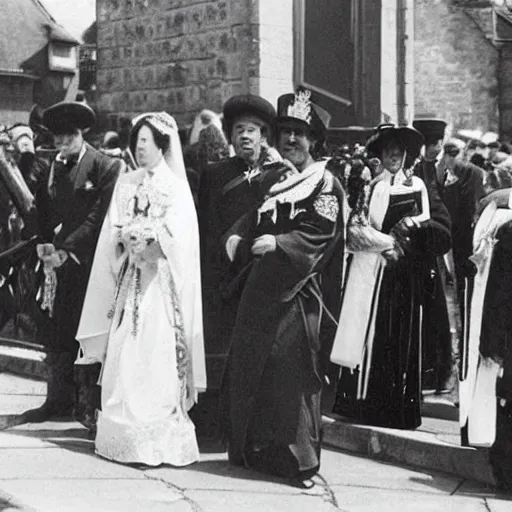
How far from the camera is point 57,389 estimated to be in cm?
857

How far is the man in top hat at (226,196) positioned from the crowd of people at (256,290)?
0.01 m

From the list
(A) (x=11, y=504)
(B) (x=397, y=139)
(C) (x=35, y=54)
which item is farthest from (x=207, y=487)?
(C) (x=35, y=54)

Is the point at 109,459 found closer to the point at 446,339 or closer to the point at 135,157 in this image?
the point at 135,157

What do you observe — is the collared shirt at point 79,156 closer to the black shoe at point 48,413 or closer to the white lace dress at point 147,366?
the white lace dress at point 147,366

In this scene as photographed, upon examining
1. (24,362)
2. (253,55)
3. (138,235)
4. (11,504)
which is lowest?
(11,504)

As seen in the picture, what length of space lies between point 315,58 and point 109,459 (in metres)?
6.33

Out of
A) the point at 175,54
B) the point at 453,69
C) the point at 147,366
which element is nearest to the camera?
the point at 147,366

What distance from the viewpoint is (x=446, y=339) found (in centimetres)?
866

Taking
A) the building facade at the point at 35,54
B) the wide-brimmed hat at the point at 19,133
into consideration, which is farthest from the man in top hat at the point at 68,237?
the building facade at the point at 35,54

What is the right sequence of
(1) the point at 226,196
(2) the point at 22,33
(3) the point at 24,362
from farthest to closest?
(2) the point at 22,33, (3) the point at 24,362, (1) the point at 226,196

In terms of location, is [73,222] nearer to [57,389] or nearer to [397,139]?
[57,389]

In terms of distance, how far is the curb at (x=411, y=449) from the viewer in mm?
7277

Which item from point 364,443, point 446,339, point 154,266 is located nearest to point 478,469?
point 364,443

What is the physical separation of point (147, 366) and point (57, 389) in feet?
4.61
